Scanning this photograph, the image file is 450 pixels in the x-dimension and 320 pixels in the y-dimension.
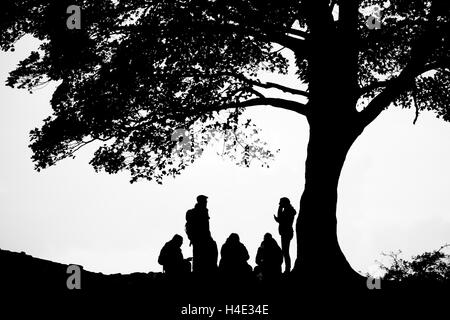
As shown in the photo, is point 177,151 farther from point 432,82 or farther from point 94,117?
point 432,82

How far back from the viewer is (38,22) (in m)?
11.1

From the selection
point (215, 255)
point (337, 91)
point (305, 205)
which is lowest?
point (215, 255)

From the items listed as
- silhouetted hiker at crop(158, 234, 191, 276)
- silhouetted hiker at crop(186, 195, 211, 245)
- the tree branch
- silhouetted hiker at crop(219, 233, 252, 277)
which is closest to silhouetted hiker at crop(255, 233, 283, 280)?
silhouetted hiker at crop(219, 233, 252, 277)

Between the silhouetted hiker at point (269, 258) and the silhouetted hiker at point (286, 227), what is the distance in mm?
1069

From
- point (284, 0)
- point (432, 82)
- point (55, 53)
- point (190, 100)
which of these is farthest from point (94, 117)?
point (432, 82)

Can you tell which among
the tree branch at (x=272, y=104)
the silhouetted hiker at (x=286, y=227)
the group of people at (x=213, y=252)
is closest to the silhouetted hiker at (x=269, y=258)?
the group of people at (x=213, y=252)

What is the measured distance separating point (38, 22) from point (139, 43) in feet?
9.77

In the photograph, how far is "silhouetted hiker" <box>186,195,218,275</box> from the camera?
33.5 ft

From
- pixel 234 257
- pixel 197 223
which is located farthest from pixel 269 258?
pixel 197 223

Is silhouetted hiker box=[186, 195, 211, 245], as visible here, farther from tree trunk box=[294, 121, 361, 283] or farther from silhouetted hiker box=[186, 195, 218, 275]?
tree trunk box=[294, 121, 361, 283]

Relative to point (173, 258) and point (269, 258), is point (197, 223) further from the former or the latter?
point (269, 258)

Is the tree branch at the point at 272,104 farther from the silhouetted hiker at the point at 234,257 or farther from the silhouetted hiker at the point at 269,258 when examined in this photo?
the silhouetted hiker at the point at 234,257
